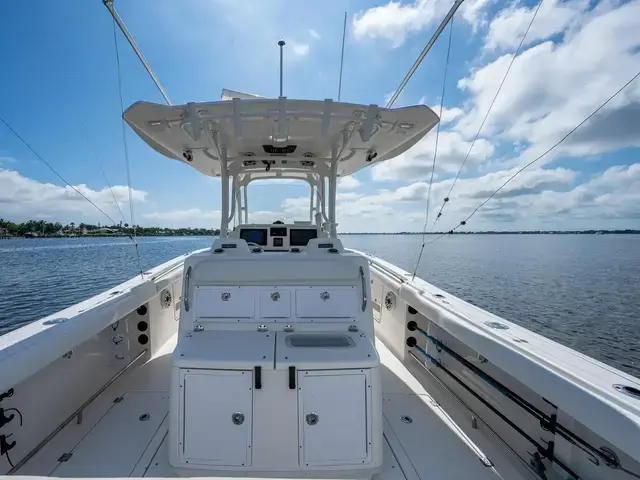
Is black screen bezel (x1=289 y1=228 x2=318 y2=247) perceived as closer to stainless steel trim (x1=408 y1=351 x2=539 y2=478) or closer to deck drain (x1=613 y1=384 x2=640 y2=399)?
stainless steel trim (x1=408 y1=351 x2=539 y2=478)

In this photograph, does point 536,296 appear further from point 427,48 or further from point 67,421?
point 67,421

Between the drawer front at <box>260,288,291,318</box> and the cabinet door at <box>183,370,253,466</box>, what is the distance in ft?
2.09

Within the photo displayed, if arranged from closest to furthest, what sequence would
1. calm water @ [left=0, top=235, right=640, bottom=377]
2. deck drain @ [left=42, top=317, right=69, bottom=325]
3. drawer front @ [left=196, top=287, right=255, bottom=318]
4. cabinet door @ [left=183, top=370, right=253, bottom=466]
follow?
1. cabinet door @ [left=183, top=370, right=253, bottom=466]
2. deck drain @ [left=42, top=317, right=69, bottom=325]
3. drawer front @ [left=196, top=287, right=255, bottom=318]
4. calm water @ [left=0, top=235, right=640, bottom=377]

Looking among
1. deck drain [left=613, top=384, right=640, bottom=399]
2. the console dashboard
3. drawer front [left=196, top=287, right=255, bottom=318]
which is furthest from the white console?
the console dashboard

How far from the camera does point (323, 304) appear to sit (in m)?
2.57

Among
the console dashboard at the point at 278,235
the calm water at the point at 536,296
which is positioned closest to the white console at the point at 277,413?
the console dashboard at the point at 278,235

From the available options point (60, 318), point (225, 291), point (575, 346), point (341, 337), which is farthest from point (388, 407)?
point (575, 346)

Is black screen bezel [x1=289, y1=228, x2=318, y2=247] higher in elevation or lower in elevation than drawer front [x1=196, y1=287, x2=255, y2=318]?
higher

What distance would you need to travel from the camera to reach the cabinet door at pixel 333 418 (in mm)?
1933

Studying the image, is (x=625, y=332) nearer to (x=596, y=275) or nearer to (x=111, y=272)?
(x=596, y=275)

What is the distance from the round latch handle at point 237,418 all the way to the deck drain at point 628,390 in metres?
1.95

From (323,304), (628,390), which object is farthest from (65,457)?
(628,390)

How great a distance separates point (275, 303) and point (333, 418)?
95 cm

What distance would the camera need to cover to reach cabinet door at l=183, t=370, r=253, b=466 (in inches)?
75.7
